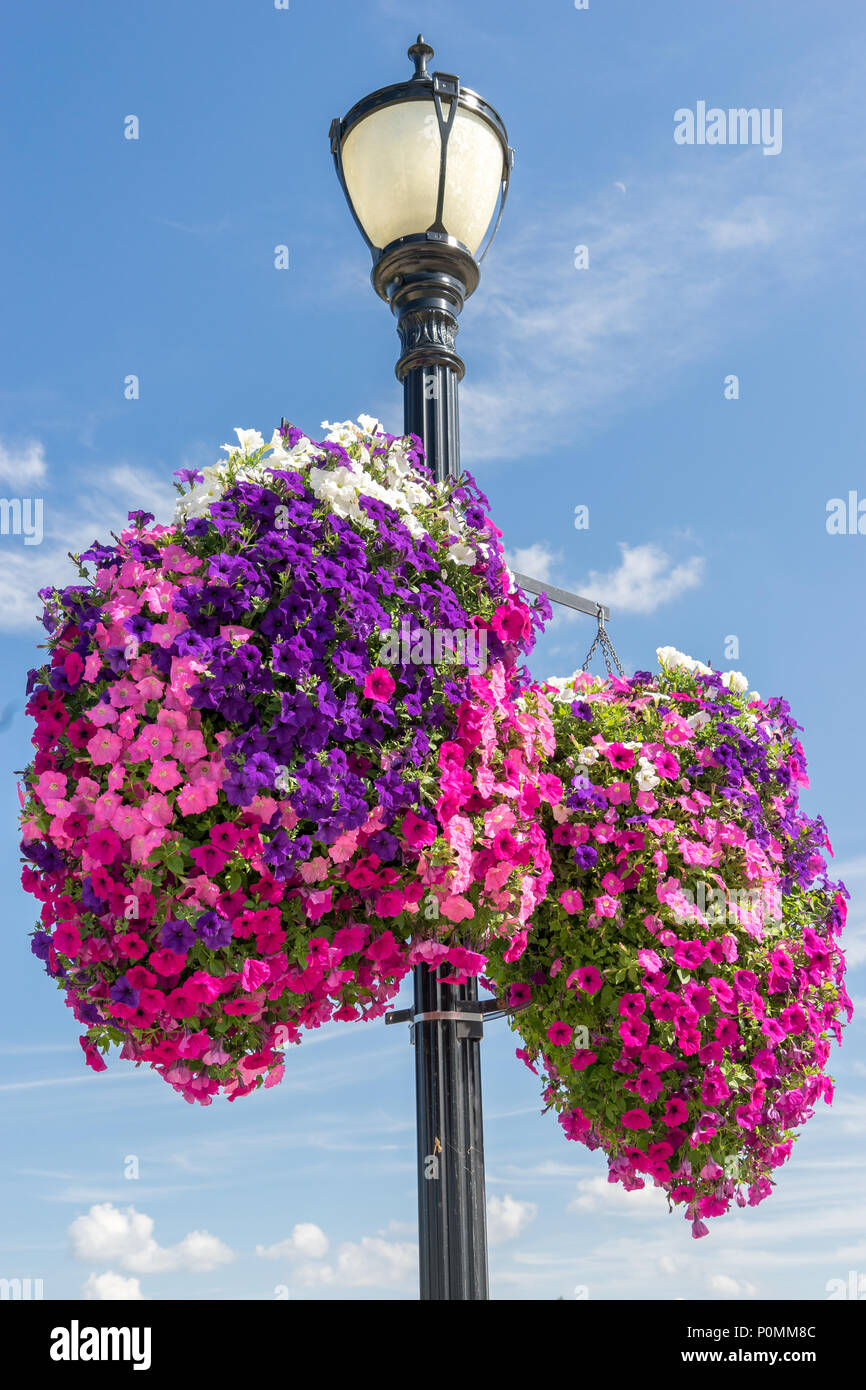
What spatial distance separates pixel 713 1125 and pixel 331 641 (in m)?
2.55

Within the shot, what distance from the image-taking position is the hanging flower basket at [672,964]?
4.53 metres

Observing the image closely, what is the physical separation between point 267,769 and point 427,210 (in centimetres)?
280

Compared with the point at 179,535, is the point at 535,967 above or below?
below

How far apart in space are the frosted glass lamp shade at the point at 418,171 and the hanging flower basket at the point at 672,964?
210cm

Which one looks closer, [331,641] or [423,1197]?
[331,641]

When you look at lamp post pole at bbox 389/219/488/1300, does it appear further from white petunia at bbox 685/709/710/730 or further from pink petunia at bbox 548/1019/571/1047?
white petunia at bbox 685/709/710/730

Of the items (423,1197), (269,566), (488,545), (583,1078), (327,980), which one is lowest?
(423,1197)

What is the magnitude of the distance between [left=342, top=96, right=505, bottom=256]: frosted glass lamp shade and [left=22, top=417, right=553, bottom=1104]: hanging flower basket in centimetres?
152

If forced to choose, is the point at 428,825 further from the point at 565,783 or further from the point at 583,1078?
the point at 583,1078
